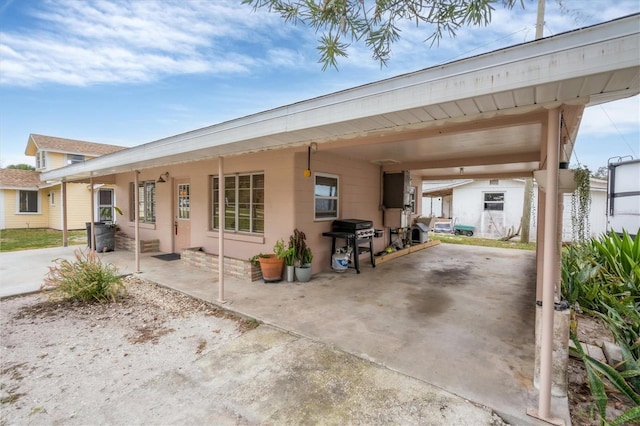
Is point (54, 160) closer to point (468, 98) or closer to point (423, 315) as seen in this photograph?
point (423, 315)

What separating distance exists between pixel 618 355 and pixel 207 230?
691 centimetres

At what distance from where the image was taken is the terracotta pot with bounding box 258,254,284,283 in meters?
5.36

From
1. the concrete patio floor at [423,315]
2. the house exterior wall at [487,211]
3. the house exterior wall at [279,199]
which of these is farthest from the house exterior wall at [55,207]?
the house exterior wall at [487,211]

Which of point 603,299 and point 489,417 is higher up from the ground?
point 603,299

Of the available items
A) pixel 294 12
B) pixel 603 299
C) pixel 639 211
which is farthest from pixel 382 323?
pixel 639 211

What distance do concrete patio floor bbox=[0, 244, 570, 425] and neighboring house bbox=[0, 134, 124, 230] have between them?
11327 mm

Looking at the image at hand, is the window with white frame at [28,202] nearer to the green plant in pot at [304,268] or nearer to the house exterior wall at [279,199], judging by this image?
the house exterior wall at [279,199]

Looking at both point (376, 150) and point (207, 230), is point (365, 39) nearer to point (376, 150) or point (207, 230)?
point (376, 150)

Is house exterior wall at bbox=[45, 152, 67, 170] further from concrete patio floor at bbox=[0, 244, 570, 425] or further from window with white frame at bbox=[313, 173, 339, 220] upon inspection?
window with white frame at bbox=[313, 173, 339, 220]

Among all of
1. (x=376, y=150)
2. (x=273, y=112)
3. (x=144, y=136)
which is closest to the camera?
(x=273, y=112)

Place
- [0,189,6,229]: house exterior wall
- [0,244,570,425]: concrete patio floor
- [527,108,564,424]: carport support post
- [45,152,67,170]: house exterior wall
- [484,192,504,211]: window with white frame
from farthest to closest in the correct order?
[45,152,67,170]: house exterior wall < [0,189,6,229]: house exterior wall < [484,192,504,211]: window with white frame < [0,244,570,425]: concrete patio floor < [527,108,564,424]: carport support post

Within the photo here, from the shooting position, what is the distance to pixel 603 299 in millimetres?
3559

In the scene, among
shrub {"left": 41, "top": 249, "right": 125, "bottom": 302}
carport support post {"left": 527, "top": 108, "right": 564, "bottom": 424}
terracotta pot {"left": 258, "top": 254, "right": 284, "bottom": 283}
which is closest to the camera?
carport support post {"left": 527, "top": 108, "right": 564, "bottom": 424}

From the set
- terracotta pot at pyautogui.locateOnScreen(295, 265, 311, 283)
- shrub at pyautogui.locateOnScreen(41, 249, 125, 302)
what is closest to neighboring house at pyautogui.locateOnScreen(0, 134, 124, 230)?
shrub at pyautogui.locateOnScreen(41, 249, 125, 302)
